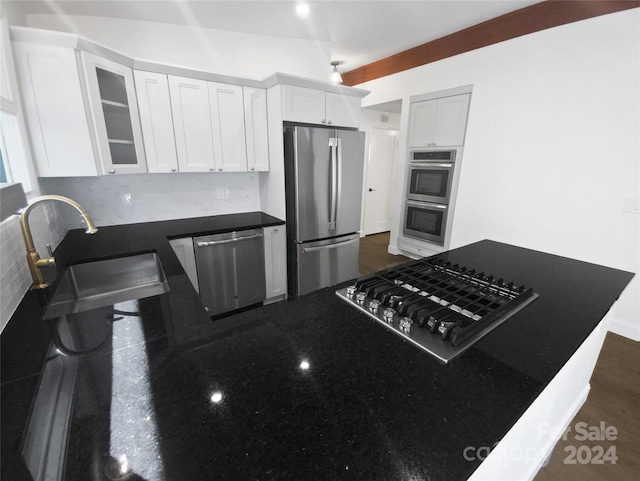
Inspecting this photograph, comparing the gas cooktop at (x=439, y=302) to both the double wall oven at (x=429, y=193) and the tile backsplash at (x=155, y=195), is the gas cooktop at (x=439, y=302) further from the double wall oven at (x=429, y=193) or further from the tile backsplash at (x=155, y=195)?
the double wall oven at (x=429, y=193)

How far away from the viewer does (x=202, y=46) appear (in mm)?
2617

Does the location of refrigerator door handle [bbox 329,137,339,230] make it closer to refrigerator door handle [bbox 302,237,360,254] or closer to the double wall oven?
refrigerator door handle [bbox 302,237,360,254]

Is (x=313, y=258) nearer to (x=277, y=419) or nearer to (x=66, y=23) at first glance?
(x=277, y=419)

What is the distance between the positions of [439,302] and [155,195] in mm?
2604

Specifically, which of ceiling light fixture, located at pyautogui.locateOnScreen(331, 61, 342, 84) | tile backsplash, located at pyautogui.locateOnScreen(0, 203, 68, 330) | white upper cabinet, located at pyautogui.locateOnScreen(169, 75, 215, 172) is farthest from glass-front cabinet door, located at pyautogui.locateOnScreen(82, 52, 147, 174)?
ceiling light fixture, located at pyautogui.locateOnScreen(331, 61, 342, 84)

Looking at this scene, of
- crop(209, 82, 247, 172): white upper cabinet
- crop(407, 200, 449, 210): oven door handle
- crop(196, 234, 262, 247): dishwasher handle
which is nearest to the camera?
crop(196, 234, 262, 247): dishwasher handle

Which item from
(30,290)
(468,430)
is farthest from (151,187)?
(468,430)

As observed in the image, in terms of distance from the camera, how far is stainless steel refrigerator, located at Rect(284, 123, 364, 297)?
2.59 meters

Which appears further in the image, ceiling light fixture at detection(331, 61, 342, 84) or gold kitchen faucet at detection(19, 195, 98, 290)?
ceiling light fixture at detection(331, 61, 342, 84)

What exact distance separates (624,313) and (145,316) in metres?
3.61

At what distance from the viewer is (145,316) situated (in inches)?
41.0

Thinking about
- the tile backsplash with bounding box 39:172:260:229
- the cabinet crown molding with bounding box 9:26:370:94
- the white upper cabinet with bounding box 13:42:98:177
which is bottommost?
the tile backsplash with bounding box 39:172:260:229

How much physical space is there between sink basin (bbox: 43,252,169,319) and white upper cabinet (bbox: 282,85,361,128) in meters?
1.69

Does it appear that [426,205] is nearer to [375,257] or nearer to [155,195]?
[375,257]
